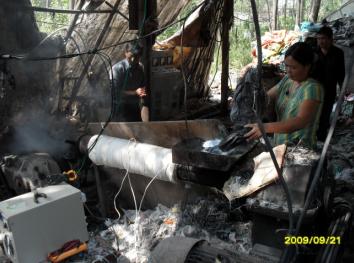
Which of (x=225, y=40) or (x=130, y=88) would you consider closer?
(x=130, y=88)

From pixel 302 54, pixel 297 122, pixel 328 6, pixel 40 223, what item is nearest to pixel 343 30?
pixel 302 54

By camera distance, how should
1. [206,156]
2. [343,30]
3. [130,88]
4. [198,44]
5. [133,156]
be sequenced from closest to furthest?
1. [206,156]
2. [133,156]
3. [130,88]
4. [198,44]
5. [343,30]

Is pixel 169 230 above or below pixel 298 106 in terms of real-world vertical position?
below

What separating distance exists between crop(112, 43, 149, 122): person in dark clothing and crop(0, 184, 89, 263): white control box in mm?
2820

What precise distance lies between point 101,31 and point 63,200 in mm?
3774

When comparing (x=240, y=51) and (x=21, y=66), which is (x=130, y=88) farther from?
(x=240, y=51)

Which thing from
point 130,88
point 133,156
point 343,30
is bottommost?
point 133,156

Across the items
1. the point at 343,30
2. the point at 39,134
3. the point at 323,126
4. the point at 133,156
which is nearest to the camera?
the point at 133,156

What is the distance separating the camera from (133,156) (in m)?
3.83

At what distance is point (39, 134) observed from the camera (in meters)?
4.84

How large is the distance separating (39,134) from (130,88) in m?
1.83

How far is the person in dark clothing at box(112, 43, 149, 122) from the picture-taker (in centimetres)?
575

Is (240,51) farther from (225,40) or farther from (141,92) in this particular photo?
(141,92)

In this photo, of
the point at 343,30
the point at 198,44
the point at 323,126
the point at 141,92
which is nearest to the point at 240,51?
the point at 343,30
